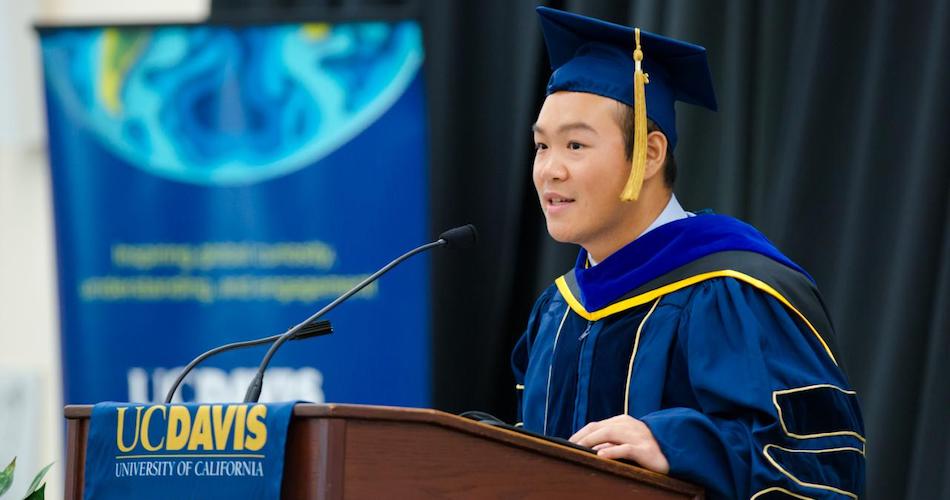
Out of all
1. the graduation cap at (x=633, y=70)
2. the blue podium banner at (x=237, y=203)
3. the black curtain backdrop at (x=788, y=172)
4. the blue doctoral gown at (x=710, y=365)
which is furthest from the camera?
the blue podium banner at (x=237, y=203)

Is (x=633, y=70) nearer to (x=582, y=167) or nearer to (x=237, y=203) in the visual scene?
(x=582, y=167)

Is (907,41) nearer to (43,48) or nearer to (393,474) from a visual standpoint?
(393,474)

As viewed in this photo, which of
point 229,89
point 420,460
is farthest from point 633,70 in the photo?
point 229,89

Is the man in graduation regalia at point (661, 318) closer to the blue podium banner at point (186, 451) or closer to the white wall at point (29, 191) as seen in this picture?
the blue podium banner at point (186, 451)

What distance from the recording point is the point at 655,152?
238 cm

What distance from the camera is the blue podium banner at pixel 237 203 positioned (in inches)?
149

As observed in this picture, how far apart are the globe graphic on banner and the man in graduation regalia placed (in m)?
1.42

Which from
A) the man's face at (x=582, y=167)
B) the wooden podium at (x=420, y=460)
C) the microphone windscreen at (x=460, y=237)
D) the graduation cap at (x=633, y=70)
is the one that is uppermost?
the graduation cap at (x=633, y=70)

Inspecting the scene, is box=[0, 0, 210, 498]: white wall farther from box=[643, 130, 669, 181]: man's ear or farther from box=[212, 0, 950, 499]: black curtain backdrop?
box=[643, 130, 669, 181]: man's ear

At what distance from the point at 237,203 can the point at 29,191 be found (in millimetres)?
1814

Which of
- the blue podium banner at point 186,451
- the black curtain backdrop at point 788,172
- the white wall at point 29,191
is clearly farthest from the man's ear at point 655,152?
the white wall at point 29,191

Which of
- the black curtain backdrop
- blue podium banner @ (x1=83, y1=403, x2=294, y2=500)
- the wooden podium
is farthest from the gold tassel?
the black curtain backdrop

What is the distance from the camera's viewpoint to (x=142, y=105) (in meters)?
3.94

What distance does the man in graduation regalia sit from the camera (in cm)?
198
